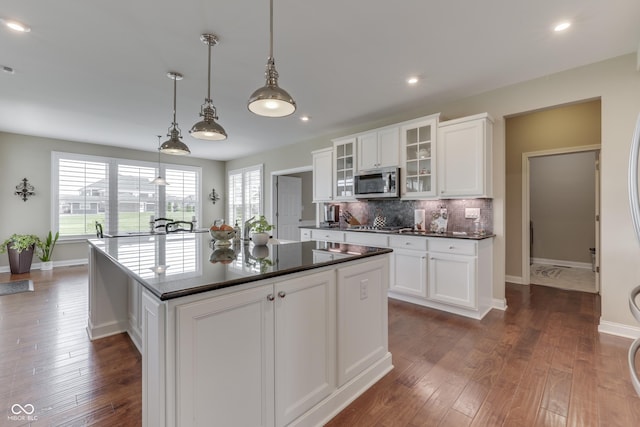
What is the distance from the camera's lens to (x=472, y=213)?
3721mm

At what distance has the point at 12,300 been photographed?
3807mm

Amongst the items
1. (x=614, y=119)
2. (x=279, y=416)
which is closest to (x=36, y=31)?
(x=279, y=416)

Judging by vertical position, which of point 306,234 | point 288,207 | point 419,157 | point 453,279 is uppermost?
point 419,157

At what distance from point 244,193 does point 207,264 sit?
20.8 feet

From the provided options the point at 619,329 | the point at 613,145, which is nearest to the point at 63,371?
the point at 619,329

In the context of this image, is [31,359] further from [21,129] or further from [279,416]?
[21,129]

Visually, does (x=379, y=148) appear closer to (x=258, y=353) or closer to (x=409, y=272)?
(x=409, y=272)

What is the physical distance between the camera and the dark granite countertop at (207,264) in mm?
1206

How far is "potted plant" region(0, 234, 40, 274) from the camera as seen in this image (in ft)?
17.3

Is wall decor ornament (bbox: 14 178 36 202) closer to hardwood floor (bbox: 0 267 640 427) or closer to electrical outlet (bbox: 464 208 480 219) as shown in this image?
hardwood floor (bbox: 0 267 640 427)

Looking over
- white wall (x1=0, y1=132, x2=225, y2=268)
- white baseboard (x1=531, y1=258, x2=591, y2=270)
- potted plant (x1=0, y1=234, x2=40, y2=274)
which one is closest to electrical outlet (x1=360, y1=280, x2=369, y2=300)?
white baseboard (x1=531, y1=258, x2=591, y2=270)

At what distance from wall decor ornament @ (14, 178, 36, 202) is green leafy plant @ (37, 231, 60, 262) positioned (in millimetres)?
862

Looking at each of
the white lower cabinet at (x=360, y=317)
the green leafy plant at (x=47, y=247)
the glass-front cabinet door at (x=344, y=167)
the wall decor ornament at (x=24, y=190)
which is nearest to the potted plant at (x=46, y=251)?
the green leafy plant at (x=47, y=247)

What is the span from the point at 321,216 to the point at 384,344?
370 centimetres
